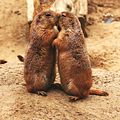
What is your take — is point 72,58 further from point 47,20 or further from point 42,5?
point 42,5

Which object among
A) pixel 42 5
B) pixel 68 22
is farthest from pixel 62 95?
pixel 42 5

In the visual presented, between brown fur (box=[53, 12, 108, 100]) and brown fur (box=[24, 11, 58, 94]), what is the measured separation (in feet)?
0.43

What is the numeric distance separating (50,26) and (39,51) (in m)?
0.37

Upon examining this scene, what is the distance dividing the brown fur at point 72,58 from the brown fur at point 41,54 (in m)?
0.13

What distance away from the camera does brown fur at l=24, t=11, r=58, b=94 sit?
255 inches

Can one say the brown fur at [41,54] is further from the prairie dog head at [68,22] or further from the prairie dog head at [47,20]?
the prairie dog head at [68,22]

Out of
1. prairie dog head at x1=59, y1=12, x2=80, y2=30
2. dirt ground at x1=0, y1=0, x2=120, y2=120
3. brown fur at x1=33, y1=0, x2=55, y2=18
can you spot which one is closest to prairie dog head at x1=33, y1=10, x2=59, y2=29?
prairie dog head at x1=59, y1=12, x2=80, y2=30

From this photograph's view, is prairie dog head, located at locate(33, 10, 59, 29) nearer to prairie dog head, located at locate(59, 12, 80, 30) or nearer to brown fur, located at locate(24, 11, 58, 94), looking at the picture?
brown fur, located at locate(24, 11, 58, 94)

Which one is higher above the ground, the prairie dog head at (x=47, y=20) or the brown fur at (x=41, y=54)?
the prairie dog head at (x=47, y=20)

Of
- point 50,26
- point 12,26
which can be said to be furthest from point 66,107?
point 12,26

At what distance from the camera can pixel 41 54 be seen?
652cm

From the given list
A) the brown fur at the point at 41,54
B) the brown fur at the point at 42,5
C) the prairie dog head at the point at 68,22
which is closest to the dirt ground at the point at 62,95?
the brown fur at the point at 41,54

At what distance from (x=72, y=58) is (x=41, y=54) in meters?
0.44

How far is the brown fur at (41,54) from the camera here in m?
6.48
